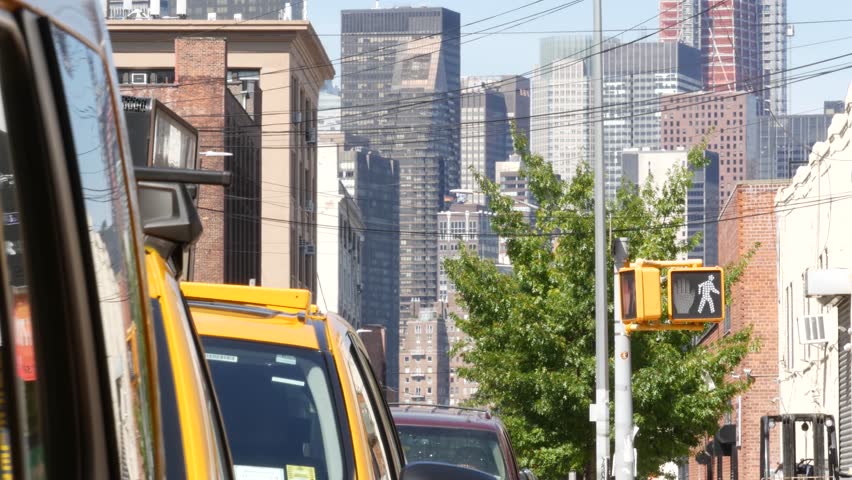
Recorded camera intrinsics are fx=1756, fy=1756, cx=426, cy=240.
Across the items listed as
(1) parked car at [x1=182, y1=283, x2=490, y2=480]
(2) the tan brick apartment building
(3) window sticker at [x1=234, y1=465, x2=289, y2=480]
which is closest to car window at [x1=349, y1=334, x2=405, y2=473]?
(1) parked car at [x1=182, y1=283, x2=490, y2=480]

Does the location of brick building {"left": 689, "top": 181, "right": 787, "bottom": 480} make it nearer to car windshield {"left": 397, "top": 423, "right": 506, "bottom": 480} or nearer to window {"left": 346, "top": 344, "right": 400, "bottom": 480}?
car windshield {"left": 397, "top": 423, "right": 506, "bottom": 480}

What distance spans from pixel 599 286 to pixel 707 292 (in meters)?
10.2

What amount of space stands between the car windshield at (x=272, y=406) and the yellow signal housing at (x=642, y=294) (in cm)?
1128

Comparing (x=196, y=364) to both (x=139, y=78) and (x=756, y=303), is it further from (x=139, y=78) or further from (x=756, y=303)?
(x=139, y=78)

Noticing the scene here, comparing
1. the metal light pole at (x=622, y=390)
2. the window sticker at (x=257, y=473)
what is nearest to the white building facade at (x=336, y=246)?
the metal light pole at (x=622, y=390)

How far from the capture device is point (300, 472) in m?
5.93

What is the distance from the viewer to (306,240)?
245 ft

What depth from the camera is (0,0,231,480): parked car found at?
1789 millimetres

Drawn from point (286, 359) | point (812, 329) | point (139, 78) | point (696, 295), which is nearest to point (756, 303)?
point (812, 329)

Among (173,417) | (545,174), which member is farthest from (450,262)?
(173,417)

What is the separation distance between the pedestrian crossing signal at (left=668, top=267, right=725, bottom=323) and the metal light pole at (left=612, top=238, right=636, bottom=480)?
1609mm

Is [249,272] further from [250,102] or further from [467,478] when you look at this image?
[467,478]

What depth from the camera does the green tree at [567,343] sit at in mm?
31516

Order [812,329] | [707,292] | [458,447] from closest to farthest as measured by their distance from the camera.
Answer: [458,447] → [707,292] → [812,329]
